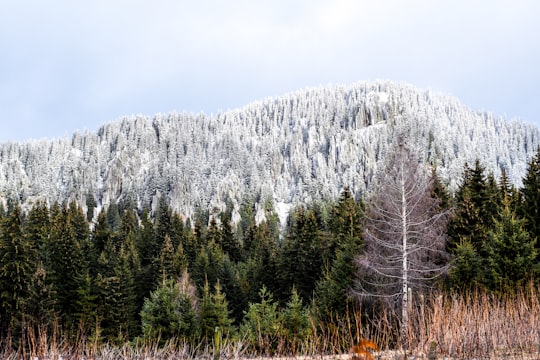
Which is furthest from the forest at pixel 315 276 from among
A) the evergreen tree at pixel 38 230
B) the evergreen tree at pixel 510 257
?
the evergreen tree at pixel 38 230

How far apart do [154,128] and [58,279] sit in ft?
500

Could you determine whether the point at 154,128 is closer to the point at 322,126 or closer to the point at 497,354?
the point at 322,126

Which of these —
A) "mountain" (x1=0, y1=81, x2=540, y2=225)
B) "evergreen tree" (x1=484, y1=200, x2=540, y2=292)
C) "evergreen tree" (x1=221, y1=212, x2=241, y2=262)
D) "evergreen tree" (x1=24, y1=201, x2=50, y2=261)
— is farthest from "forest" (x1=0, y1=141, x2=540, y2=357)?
"mountain" (x1=0, y1=81, x2=540, y2=225)

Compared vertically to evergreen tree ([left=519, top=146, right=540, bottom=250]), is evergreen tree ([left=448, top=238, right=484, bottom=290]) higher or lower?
lower

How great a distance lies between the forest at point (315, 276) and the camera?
12438mm

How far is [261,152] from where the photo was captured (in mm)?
172250

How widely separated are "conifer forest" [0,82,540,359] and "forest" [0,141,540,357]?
0.49 feet

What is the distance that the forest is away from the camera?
12438 mm

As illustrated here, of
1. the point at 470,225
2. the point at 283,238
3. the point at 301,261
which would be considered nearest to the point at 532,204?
the point at 470,225

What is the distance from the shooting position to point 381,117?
174 meters

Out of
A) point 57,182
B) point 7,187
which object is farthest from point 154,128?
point 7,187

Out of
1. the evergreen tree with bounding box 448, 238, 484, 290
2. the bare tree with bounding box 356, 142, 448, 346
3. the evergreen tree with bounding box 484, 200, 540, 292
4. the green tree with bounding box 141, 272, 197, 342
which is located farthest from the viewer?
the green tree with bounding box 141, 272, 197, 342

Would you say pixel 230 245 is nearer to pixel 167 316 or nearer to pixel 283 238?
pixel 283 238

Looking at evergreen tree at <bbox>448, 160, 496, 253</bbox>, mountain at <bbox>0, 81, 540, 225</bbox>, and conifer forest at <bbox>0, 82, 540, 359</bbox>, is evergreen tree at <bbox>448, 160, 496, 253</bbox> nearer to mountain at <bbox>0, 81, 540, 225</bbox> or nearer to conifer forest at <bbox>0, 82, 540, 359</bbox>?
conifer forest at <bbox>0, 82, 540, 359</bbox>
